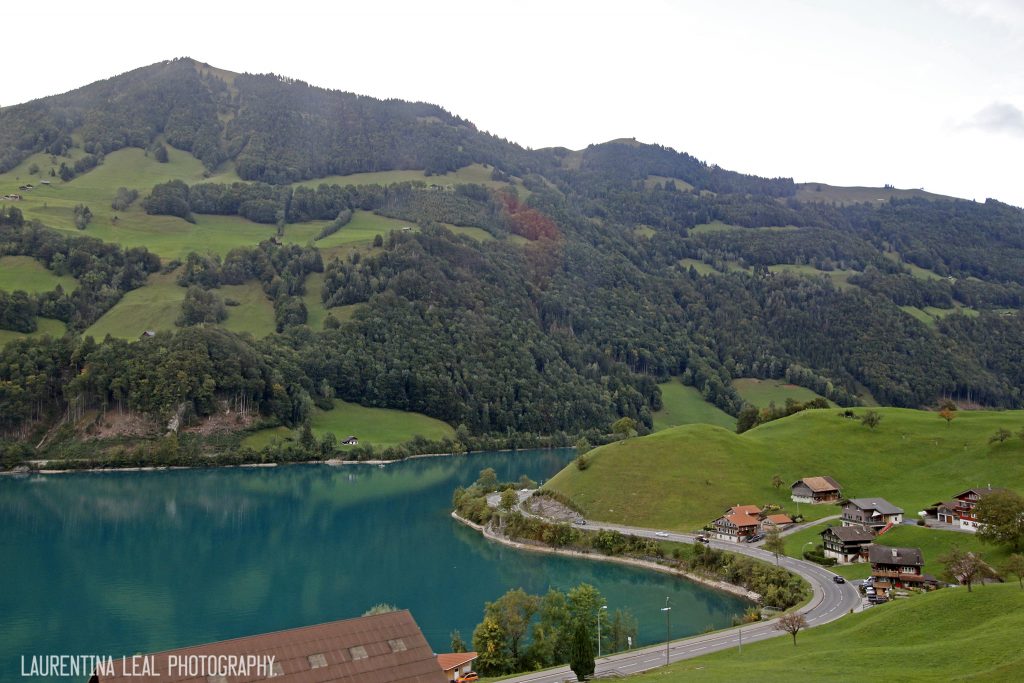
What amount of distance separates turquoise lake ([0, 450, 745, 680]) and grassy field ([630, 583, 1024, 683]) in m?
15.1

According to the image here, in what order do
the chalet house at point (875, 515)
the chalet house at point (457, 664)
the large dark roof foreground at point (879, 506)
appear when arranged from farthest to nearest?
the large dark roof foreground at point (879, 506)
the chalet house at point (875, 515)
the chalet house at point (457, 664)

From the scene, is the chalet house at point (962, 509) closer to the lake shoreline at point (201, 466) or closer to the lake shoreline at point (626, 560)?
the lake shoreline at point (626, 560)

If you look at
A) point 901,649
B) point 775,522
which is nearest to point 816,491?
point 775,522

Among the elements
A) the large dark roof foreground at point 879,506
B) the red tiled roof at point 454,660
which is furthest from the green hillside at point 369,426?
the red tiled roof at point 454,660

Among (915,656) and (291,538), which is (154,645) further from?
(915,656)

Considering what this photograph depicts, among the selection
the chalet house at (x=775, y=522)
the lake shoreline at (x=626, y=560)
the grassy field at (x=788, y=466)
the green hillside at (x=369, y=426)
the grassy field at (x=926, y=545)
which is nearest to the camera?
the grassy field at (x=926, y=545)

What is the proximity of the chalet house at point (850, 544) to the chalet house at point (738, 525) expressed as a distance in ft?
36.1

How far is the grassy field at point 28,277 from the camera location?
187500mm

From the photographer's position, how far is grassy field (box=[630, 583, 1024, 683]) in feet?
118

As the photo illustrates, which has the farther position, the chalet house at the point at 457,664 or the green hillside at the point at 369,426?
the green hillside at the point at 369,426

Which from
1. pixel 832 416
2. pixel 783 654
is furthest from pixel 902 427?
pixel 783 654

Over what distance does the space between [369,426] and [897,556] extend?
137101 millimetres

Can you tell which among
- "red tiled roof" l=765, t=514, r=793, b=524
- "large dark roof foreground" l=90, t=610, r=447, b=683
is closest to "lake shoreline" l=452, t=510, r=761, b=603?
"red tiled roof" l=765, t=514, r=793, b=524

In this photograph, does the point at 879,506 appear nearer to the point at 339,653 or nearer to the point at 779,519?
the point at 779,519
